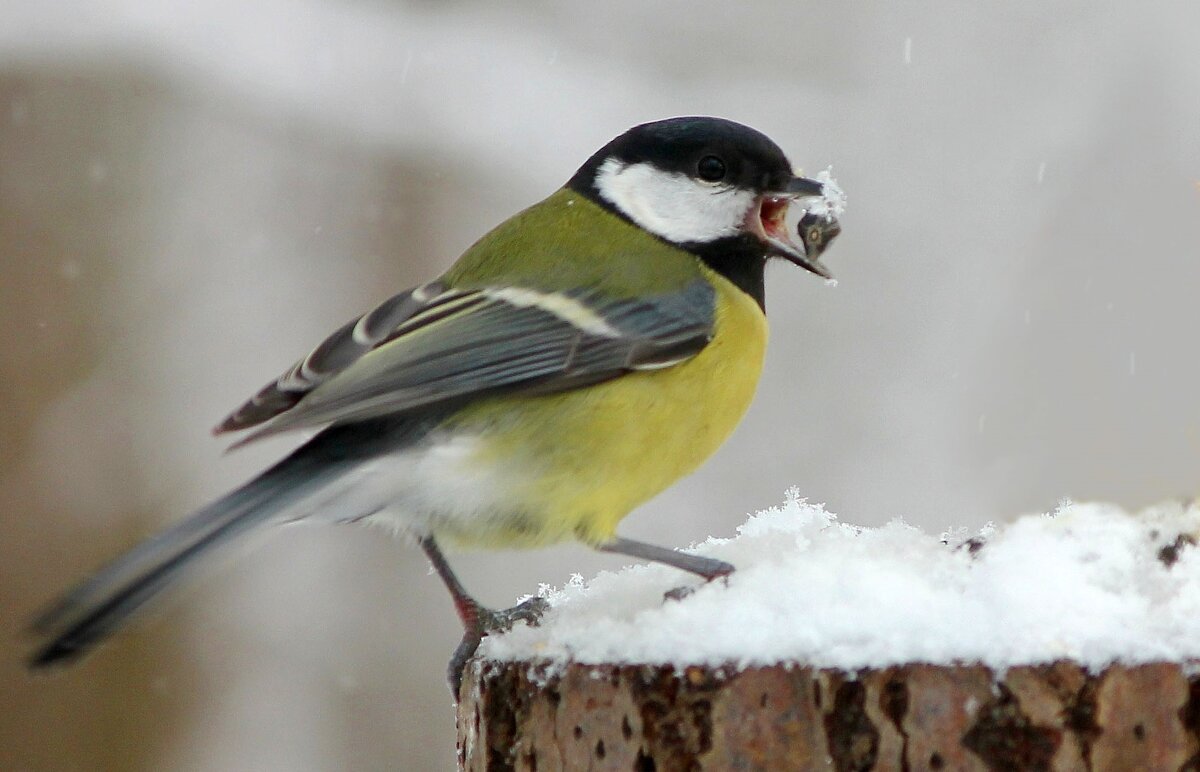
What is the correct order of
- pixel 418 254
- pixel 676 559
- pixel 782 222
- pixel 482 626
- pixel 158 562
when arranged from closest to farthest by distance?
1. pixel 158 562
2. pixel 676 559
3. pixel 482 626
4. pixel 782 222
5. pixel 418 254

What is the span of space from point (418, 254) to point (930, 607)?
4643 mm

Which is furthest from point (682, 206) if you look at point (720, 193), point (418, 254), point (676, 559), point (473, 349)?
point (418, 254)

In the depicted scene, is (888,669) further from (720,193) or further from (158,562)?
(720,193)

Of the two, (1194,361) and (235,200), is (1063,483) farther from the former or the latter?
(235,200)

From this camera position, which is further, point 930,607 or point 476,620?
point 476,620

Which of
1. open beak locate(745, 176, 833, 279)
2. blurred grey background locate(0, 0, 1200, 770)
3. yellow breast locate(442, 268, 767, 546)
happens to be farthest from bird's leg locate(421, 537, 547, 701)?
blurred grey background locate(0, 0, 1200, 770)

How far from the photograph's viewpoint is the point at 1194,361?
425cm

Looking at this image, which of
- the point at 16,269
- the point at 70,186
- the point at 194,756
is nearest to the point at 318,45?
the point at 70,186

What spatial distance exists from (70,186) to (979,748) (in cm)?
522

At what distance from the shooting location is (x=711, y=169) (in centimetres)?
262

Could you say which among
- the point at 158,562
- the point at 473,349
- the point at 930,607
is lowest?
the point at 930,607

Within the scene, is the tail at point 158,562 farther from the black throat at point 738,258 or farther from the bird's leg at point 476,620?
the black throat at point 738,258

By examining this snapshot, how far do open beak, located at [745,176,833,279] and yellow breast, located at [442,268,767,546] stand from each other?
0.43 m

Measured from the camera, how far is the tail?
163cm
